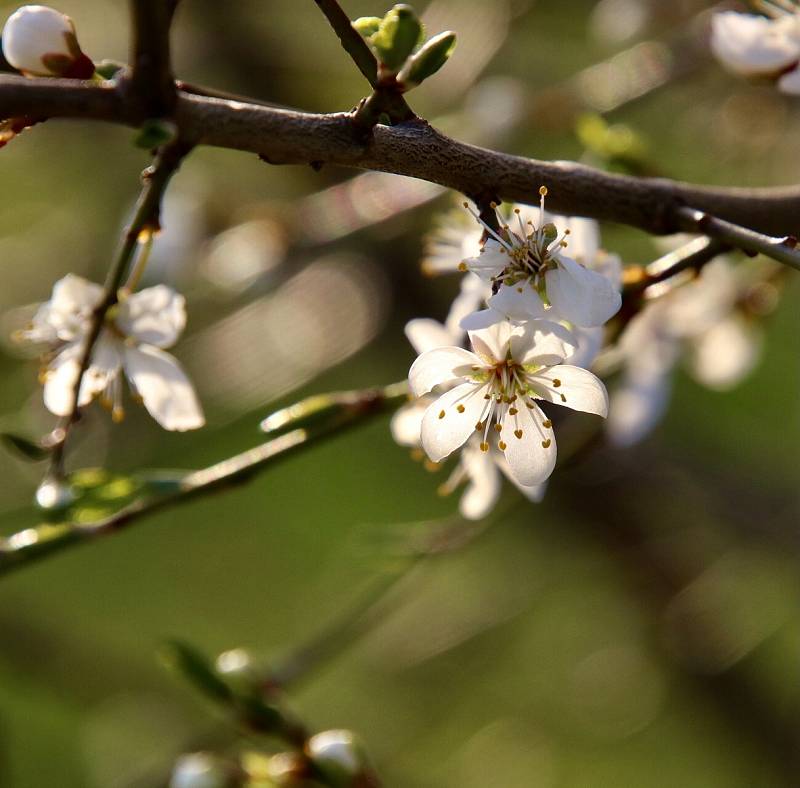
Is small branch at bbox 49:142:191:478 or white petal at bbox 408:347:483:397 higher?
small branch at bbox 49:142:191:478

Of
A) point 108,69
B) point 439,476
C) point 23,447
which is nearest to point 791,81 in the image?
point 108,69

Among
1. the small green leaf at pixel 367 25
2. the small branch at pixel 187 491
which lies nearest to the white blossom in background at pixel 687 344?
the small branch at pixel 187 491

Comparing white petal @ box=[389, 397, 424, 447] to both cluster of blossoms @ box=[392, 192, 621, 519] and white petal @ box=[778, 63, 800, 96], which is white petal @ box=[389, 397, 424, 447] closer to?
cluster of blossoms @ box=[392, 192, 621, 519]

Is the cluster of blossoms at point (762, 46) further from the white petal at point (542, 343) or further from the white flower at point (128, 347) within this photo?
the white flower at point (128, 347)

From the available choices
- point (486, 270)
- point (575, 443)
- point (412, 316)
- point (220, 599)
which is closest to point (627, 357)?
point (575, 443)

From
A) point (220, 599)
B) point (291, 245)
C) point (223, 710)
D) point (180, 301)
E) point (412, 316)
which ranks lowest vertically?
point (220, 599)

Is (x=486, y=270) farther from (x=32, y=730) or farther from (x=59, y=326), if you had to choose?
(x=32, y=730)

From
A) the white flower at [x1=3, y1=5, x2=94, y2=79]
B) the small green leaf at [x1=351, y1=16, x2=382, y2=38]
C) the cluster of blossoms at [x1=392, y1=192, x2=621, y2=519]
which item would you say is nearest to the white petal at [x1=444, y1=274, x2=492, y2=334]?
the cluster of blossoms at [x1=392, y1=192, x2=621, y2=519]
